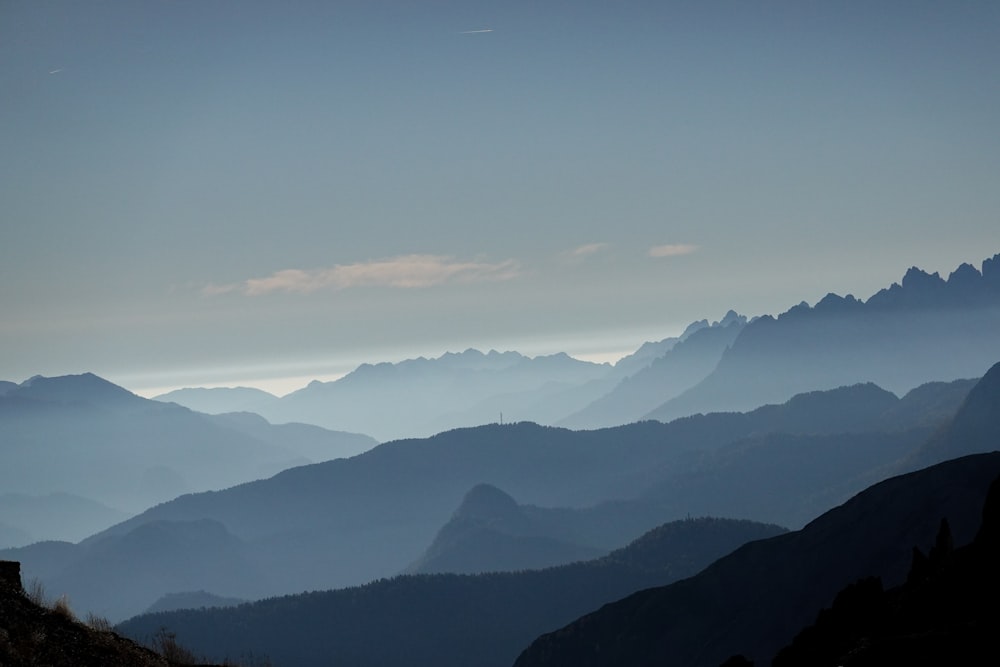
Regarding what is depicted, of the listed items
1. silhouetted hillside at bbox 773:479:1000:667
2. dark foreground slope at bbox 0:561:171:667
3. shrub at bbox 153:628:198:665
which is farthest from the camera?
shrub at bbox 153:628:198:665

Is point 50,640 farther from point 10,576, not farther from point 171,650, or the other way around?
point 171,650

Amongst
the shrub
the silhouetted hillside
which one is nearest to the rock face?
the shrub

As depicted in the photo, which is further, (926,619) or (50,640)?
(926,619)

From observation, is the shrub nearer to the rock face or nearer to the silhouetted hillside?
the rock face

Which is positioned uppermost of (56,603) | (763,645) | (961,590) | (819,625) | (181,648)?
(56,603)

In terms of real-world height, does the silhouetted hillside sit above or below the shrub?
below

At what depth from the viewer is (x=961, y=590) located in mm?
35219

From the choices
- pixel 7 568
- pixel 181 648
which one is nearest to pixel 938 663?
pixel 181 648

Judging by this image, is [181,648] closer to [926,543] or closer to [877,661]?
[877,661]

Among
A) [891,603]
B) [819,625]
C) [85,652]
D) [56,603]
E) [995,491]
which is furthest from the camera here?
[819,625]

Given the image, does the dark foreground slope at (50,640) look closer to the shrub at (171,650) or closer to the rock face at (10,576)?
the rock face at (10,576)

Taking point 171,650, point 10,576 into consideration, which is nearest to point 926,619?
point 171,650

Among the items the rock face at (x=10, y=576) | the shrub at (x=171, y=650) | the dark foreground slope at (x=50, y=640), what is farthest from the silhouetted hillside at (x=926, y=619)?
the rock face at (x=10, y=576)

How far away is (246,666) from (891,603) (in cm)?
3354
